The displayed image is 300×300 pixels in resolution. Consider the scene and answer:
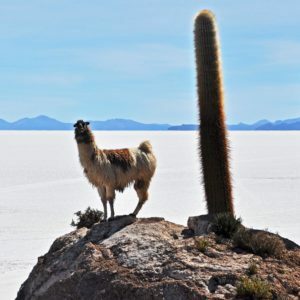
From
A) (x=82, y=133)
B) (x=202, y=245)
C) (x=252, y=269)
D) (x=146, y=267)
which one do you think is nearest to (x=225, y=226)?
(x=202, y=245)

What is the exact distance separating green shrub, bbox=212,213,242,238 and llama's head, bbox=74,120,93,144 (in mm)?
2948

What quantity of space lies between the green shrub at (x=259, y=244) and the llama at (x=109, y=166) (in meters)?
2.61

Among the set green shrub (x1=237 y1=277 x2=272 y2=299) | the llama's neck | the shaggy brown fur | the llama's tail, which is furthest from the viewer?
the llama's tail

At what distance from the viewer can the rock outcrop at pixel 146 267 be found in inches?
394

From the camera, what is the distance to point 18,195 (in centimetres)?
3856

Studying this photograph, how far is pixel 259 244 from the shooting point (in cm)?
1113

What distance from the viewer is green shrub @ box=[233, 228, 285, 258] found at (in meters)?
11.1

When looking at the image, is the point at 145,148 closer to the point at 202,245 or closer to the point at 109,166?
the point at 109,166

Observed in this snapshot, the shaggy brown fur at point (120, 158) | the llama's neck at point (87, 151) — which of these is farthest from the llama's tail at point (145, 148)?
the llama's neck at point (87, 151)

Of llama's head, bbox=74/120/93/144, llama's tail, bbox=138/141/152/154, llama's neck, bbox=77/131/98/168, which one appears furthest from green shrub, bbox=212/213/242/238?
llama's head, bbox=74/120/93/144

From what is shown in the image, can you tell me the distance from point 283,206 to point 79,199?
1171 centimetres

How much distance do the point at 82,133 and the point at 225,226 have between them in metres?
3.31

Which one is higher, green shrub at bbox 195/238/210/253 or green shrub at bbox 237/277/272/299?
green shrub at bbox 195/238/210/253

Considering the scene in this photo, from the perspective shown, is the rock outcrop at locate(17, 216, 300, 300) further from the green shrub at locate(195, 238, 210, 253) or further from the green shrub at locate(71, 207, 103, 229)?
the green shrub at locate(71, 207, 103, 229)
